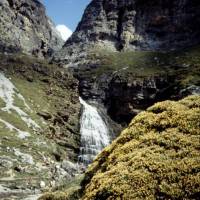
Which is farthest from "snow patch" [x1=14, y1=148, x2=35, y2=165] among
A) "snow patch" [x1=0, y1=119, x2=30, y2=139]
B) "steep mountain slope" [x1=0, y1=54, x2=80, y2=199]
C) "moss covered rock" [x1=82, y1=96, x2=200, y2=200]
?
"moss covered rock" [x1=82, y1=96, x2=200, y2=200]

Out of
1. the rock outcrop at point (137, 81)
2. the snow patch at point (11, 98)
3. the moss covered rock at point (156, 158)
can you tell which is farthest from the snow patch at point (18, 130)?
the moss covered rock at point (156, 158)

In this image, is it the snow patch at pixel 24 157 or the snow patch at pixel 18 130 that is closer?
the snow patch at pixel 24 157

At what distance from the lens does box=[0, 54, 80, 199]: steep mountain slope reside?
2120 inches

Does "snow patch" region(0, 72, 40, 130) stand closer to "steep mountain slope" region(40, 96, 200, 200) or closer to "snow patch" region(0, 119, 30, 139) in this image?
"snow patch" region(0, 119, 30, 139)

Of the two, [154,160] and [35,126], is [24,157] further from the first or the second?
[154,160]

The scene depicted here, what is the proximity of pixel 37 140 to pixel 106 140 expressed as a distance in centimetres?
2046

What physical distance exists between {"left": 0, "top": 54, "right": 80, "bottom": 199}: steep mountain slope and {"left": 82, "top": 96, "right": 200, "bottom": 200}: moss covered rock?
83.1 feet

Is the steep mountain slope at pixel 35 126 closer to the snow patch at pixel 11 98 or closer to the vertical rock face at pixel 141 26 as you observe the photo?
the snow patch at pixel 11 98

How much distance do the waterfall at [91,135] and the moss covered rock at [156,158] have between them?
5754cm

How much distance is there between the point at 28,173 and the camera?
181 feet

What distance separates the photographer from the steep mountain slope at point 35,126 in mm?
53844

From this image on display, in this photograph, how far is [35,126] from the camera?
265ft

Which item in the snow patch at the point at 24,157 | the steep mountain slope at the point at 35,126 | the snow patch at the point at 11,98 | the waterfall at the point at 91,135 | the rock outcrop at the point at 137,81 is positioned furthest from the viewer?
the rock outcrop at the point at 137,81

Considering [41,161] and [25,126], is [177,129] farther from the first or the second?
[25,126]
